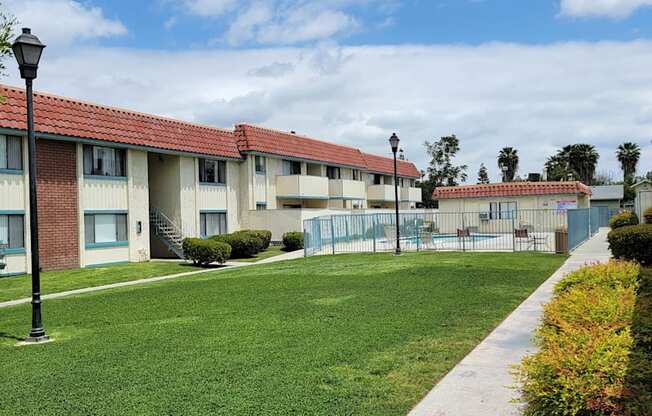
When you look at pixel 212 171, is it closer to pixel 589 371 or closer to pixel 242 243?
pixel 242 243

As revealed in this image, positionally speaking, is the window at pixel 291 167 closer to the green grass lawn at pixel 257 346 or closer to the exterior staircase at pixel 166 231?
the exterior staircase at pixel 166 231

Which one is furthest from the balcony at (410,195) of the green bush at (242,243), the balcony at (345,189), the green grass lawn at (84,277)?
the green grass lawn at (84,277)

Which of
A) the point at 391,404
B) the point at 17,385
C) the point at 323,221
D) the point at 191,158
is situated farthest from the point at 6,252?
the point at 391,404

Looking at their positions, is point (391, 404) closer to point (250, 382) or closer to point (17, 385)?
point (250, 382)

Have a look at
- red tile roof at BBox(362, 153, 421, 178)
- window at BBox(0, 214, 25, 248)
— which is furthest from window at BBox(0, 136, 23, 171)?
red tile roof at BBox(362, 153, 421, 178)

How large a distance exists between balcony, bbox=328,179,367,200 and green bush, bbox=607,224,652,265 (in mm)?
25706

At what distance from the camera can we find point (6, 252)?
67.3 feet

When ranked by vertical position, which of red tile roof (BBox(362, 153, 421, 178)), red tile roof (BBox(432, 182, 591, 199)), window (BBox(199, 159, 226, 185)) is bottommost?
red tile roof (BBox(432, 182, 591, 199))

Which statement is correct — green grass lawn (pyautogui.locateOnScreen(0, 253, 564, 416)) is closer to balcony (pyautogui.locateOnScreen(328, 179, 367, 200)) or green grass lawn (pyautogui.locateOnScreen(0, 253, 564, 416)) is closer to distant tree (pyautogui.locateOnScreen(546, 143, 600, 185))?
balcony (pyautogui.locateOnScreen(328, 179, 367, 200))

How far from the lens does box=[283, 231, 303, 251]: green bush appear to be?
3039cm

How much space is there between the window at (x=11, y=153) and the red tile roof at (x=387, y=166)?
29427mm

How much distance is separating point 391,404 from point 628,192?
73.6 metres

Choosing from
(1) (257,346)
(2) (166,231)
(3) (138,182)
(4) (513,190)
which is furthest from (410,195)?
(1) (257,346)

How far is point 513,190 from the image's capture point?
39938 millimetres
